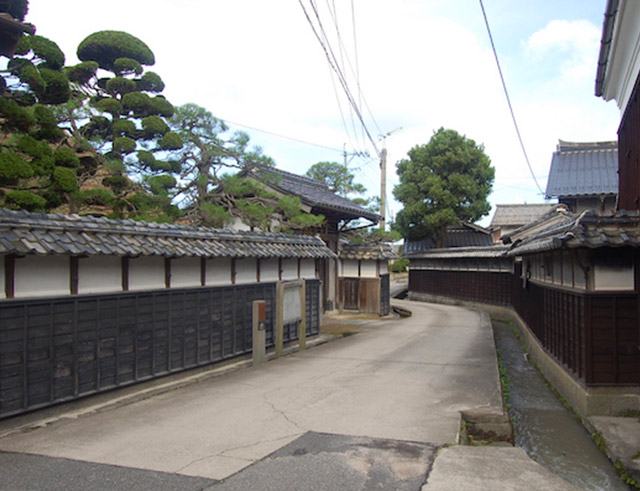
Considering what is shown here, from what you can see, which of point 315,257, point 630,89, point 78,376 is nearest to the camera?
point 78,376

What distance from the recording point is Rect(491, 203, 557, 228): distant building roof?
52000 mm

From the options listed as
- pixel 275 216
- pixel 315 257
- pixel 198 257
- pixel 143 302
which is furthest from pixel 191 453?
pixel 275 216

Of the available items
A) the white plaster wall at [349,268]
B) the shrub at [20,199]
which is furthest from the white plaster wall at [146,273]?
the white plaster wall at [349,268]

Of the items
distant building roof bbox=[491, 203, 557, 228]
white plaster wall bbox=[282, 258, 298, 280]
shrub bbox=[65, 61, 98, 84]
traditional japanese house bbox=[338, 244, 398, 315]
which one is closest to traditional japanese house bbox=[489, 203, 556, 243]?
distant building roof bbox=[491, 203, 557, 228]

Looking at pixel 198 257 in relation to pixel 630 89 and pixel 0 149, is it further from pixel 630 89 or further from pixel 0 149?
pixel 630 89

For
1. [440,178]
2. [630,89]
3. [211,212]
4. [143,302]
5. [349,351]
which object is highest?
[440,178]

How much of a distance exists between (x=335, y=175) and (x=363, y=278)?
1361 centimetres

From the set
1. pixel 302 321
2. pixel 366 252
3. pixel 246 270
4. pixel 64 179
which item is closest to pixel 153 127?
pixel 64 179

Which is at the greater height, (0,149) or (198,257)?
(0,149)

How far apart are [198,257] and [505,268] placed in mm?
19949

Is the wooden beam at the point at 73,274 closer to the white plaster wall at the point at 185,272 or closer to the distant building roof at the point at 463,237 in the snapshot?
the white plaster wall at the point at 185,272

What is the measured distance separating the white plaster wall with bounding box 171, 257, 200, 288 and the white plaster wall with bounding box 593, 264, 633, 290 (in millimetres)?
7308

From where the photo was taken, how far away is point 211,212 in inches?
588

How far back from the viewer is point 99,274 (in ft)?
29.1
